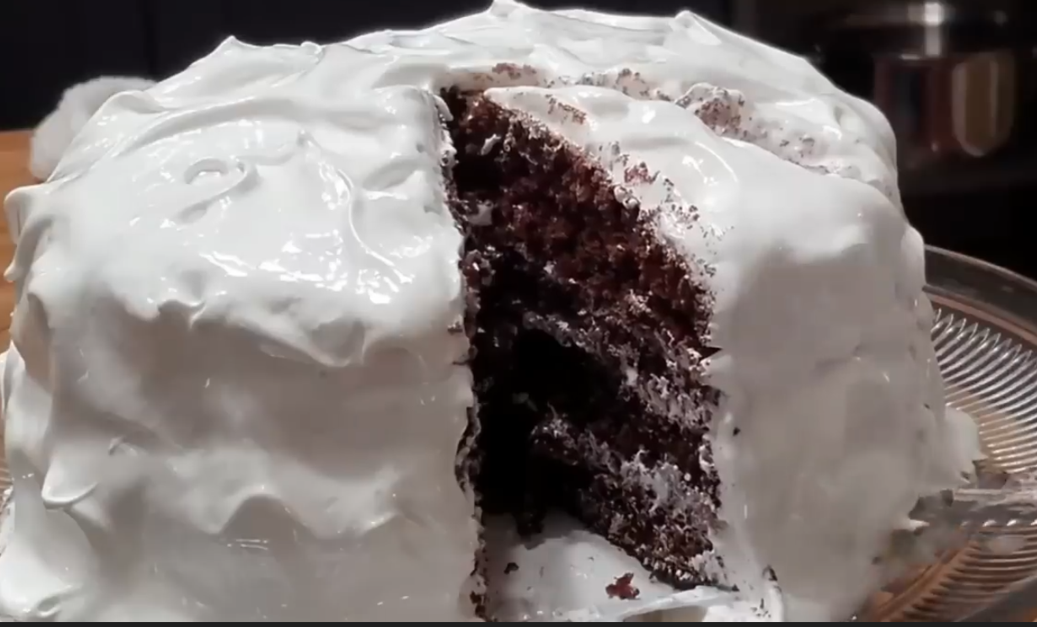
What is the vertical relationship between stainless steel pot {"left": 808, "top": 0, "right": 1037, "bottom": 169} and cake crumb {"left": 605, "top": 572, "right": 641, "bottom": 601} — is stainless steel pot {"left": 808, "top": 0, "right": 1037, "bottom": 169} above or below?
above

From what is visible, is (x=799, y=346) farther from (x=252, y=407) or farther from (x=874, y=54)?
(x=874, y=54)

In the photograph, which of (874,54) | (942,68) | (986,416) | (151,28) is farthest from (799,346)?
(151,28)

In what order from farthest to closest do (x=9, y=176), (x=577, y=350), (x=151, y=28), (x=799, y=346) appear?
(x=151, y=28)
(x=9, y=176)
(x=577, y=350)
(x=799, y=346)

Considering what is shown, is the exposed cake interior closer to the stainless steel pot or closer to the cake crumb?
the cake crumb

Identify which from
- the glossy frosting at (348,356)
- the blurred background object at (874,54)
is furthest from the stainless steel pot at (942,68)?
the glossy frosting at (348,356)

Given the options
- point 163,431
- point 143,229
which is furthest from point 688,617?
point 143,229

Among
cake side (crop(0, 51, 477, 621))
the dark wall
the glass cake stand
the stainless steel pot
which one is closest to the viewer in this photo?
cake side (crop(0, 51, 477, 621))

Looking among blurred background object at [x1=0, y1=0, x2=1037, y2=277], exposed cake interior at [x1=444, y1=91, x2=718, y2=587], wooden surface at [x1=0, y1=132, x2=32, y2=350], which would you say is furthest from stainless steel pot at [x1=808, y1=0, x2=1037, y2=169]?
wooden surface at [x1=0, y1=132, x2=32, y2=350]
